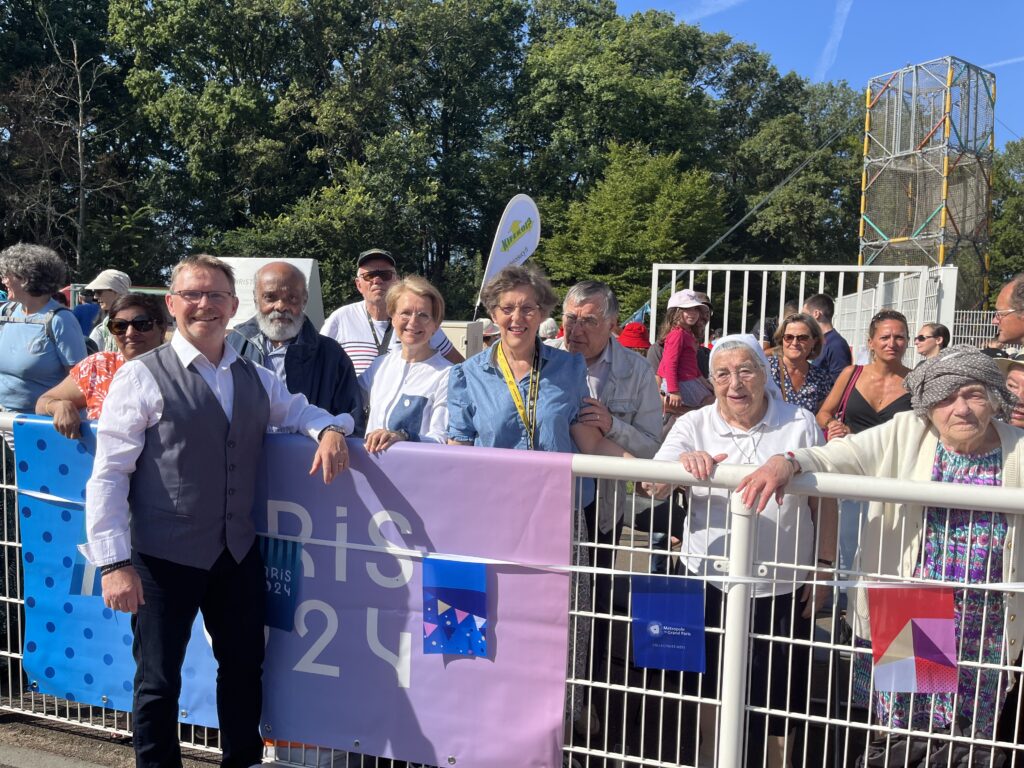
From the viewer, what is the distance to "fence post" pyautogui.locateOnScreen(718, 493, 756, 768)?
106 inches

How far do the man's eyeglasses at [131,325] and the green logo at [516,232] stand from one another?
13.9 ft

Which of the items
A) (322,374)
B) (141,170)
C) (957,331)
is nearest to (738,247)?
(957,331)

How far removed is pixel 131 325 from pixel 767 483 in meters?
2.49

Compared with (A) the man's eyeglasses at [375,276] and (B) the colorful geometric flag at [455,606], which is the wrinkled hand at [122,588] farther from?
(A) the man's eyeglasses at [375,276]

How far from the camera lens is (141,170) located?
40.5 meters

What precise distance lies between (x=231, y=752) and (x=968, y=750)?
2.45m

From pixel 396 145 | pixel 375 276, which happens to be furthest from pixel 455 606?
pixel 396 145

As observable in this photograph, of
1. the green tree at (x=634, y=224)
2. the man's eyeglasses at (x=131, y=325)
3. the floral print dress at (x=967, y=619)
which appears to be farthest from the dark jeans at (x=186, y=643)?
the green tree at (x=634, y=224)

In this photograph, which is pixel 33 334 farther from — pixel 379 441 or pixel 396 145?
pixel 396 145

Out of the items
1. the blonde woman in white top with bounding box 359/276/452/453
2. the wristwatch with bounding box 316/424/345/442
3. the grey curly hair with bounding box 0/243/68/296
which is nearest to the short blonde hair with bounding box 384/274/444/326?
the blonde woman in white top with bounding box 359/276/452/453

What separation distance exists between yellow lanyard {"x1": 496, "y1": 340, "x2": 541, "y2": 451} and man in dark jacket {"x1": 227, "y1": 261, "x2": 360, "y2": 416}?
34.6 inches

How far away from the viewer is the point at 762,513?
2.86 metres

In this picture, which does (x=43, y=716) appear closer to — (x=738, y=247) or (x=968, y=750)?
(x=968, y=750)

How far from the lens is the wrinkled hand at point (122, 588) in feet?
8.97
